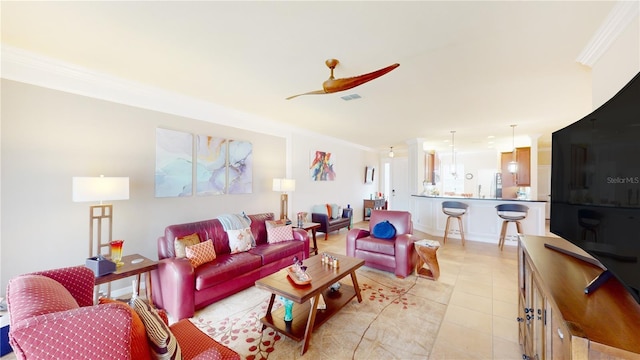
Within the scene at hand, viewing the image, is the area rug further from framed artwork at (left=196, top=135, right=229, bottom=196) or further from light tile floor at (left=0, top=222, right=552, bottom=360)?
framed artwork at (left=196, top=135, right=229, bottom=196)

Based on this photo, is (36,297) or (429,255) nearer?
(36,297)

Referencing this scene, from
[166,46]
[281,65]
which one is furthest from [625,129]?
[166,46]

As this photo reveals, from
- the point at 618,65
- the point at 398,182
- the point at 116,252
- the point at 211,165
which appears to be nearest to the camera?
the point at 618,65

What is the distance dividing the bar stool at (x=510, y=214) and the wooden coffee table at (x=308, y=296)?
12.6 feet

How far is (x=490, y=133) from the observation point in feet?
18.9

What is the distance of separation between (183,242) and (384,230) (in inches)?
110

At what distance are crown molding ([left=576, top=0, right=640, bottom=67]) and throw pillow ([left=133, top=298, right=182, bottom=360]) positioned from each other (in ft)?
10.8

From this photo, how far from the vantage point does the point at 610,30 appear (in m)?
1.78

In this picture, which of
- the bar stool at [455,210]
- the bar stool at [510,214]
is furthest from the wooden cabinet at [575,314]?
the bar stool at [455,210]

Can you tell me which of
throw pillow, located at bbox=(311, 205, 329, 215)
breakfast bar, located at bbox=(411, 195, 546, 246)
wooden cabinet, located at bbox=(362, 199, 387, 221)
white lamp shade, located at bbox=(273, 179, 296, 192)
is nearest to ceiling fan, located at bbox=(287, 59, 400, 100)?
white lamp shade, located at bbox=(273, 179, 296, 192)

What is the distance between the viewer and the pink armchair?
11.3ft

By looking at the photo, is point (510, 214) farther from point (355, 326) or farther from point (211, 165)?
point (211, 165)

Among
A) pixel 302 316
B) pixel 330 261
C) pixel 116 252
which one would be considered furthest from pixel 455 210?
pixel 116 252

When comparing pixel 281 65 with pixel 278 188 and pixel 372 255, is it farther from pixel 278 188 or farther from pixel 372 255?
pixel 372 255
